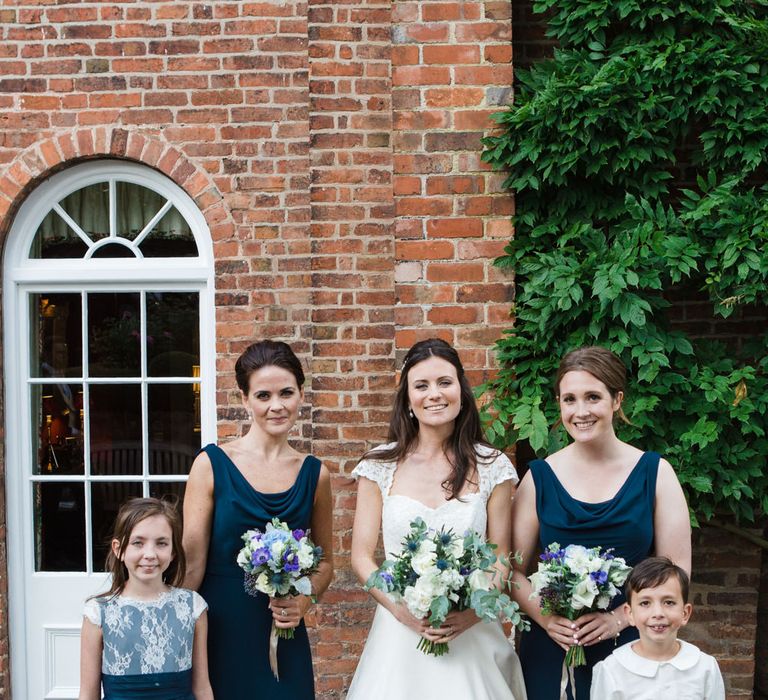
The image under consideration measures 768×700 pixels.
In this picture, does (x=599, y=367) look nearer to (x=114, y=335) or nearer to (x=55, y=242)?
(x=114, y=335)

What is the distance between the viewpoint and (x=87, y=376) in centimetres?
503

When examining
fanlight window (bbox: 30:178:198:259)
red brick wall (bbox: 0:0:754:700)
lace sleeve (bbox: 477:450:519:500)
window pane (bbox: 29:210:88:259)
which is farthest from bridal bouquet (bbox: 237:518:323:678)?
window pane (bbox: 29:210:88:259)

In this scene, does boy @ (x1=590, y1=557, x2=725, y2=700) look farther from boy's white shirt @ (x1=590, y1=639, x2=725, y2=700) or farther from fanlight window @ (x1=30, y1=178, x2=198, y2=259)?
fanlight window @ (x1=30, y1=178, x2=198, y2=259)

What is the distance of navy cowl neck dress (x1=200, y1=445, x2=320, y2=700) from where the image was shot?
10.5ft

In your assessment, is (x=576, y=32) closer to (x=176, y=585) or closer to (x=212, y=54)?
(x=212, y=54)

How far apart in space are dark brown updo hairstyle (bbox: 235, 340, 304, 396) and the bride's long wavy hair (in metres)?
0.39

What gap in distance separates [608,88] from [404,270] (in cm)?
119

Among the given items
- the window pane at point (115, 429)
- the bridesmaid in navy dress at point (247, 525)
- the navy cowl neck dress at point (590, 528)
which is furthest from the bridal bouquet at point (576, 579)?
the window pane at point (115, 429)

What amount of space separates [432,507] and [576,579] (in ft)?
1.98

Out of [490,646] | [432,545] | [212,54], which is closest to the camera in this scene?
[432,545]

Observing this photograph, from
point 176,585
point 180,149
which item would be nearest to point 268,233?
point 180,149

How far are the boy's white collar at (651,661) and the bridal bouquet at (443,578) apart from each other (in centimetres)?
33

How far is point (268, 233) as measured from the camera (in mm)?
4773

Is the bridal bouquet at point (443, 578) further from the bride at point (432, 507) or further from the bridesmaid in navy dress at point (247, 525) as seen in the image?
the bridesmaid in navy dress at point (247, 525)
